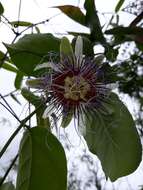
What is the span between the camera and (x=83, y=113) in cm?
47

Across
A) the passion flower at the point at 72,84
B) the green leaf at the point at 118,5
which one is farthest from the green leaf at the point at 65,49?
the green leaf at the point at 118,5

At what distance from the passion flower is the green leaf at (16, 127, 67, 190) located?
0.11 ft

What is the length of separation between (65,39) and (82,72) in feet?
0.14

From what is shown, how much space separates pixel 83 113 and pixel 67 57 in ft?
0.19

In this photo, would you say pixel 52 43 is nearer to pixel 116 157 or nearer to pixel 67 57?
pixel 67 57

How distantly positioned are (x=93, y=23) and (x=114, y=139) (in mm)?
125

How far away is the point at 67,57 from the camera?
470 mm

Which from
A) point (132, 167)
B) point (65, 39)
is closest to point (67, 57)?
point (65, 39)

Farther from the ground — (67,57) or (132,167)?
(67,57)

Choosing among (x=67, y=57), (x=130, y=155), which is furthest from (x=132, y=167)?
Answer: (x=67, y=57)

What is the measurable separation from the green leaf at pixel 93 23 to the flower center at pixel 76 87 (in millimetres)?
46

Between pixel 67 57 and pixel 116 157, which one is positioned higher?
pixel 67 57

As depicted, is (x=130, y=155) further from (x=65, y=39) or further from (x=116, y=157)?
(x=65, y=39)

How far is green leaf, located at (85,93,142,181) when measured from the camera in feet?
1.46
